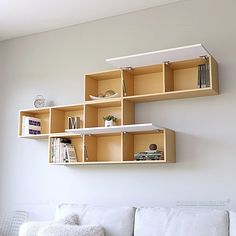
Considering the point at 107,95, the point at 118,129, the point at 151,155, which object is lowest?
the point at 151,155

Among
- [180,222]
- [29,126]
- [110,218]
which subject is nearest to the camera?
[180,222]

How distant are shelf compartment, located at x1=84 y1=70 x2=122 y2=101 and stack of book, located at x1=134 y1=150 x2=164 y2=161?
25.1 inches

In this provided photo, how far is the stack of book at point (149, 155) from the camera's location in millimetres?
3256

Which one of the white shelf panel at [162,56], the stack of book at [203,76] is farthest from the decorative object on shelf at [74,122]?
the stack of book at [203,76]

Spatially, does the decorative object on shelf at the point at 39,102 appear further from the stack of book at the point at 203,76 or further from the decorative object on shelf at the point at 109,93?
the stack of book at the point at 203,76

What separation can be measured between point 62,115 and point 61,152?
438mm

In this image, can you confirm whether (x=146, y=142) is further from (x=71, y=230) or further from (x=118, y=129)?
(x=71, y=230)

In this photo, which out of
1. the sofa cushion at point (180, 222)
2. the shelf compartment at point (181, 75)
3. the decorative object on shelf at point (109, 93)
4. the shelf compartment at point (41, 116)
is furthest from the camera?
the shelf compartment at point (41, 116)

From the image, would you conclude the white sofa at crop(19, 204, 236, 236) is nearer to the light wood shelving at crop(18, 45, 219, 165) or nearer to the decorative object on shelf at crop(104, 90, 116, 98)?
the light wood shelving at crop(18, 45, 219, 165)

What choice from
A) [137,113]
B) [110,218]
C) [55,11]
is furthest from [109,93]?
[110,218]

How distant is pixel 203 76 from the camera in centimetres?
319

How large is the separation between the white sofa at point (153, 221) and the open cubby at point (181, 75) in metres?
1.04

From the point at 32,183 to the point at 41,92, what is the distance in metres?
0.98

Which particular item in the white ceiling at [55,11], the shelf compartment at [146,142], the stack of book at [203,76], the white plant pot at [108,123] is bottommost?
the shelf compartment at [146,142]
